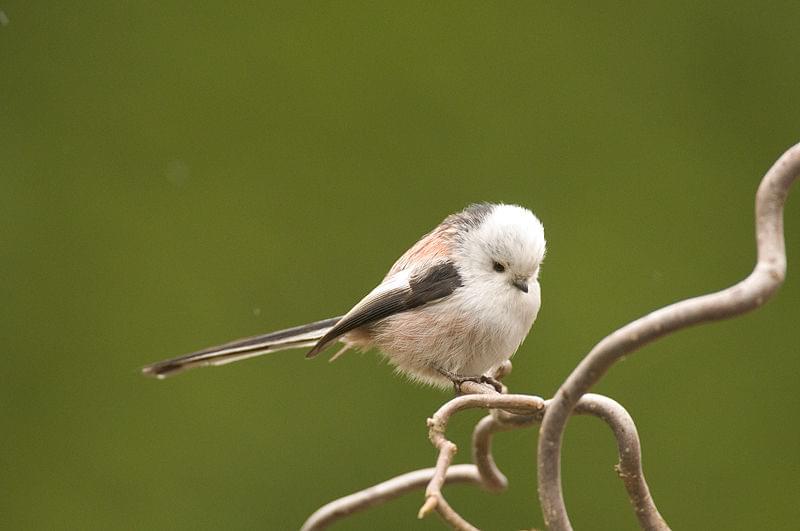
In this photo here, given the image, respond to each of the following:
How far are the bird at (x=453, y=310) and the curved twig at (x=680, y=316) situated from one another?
681mm

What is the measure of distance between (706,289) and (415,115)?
0.96m

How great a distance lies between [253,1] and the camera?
9.27 ft

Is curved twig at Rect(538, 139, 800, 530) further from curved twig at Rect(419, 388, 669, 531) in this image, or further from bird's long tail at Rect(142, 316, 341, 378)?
bird's long tail at Rect(142, 316, 341, 378)

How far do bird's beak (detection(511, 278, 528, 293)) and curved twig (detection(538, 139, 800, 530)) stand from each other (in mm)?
708

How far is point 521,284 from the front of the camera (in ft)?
5.40

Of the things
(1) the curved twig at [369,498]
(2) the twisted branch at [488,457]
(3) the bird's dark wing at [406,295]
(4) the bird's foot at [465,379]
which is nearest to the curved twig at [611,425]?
(2) the twisted branch at [488,457]

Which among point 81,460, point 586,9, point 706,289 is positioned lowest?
point 81,460

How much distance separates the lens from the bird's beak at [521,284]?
64.6 inches

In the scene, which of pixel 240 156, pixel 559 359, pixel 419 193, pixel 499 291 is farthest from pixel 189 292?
pixel 499 291

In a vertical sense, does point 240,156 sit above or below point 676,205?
above

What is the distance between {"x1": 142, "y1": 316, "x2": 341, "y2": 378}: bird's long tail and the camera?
5.65 feet

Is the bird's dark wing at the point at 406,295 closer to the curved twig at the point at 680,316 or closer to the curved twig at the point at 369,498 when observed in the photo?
the curved twig at the point at 369,498

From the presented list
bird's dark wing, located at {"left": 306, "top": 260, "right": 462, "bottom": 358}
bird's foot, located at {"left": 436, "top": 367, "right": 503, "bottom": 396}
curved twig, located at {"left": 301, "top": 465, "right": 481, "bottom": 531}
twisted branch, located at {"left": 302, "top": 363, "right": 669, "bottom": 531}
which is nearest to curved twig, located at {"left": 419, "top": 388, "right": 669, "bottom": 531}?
twisted branch, located at {"left": 302, "top": 363, "right": 669, "bottom": 531}

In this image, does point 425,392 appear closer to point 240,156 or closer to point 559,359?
point 559,359
